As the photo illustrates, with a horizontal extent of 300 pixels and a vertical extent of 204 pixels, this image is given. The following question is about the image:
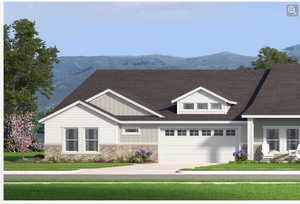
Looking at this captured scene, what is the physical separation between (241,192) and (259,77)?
30.7 metres

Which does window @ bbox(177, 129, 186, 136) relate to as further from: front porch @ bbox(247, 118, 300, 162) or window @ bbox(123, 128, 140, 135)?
front porch @ bbox(247, 118, 300, 162)

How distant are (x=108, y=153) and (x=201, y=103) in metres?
6.65

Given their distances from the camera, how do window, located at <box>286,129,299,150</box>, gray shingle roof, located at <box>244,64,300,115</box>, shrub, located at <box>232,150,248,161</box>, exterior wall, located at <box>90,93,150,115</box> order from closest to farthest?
gray shingle roof, located at <box>244,64,300,115</box> < shrub, located at <box>232,150,248,161</box> < window, located at <box>286,129,299,150</box> < exterior wall, located at <box>90,93,150,115</box>

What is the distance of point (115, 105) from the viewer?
5122cm

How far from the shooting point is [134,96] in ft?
175

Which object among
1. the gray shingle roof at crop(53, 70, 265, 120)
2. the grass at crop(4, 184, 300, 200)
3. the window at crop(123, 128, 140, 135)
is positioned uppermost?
the gray shingle roof at crop(53, 70, 265, 120)

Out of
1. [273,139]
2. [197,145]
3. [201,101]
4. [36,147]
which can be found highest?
[201,101]

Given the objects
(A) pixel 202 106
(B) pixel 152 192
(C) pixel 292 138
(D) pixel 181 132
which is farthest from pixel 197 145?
(B) pixel 152 192

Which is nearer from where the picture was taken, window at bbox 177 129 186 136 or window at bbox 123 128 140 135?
window at bbox 123 128 140 135

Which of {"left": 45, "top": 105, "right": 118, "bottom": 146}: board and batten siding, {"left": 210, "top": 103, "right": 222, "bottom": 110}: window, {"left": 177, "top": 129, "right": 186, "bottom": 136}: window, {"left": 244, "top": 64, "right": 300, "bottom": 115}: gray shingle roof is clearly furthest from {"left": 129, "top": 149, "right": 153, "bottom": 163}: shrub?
{"left": 244, "top": 64, "right": 300, "bottom": 115}: gray shingle roof

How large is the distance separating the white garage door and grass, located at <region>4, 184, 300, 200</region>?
2108 cm

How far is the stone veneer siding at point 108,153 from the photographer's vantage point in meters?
49.2

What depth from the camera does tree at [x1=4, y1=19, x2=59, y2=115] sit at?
73.2 meters

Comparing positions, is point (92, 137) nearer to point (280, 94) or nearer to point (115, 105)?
point (115, 105)
